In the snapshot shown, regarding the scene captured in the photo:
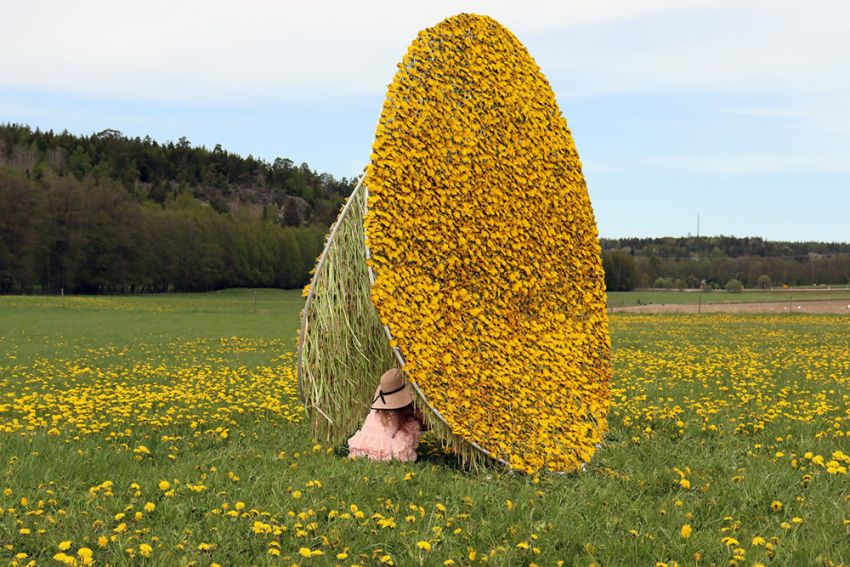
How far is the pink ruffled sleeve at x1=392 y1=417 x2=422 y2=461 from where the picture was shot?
782cm

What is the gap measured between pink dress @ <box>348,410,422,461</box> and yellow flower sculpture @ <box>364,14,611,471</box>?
991mm

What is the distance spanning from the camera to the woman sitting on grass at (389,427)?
7.80 metres

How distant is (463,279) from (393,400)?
1485 millimetres

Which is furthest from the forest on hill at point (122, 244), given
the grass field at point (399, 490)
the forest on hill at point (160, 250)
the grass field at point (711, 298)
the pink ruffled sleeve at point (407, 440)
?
the pink ruffled sleeve at point (407, 440)

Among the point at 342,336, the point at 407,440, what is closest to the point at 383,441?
the point at 407,440

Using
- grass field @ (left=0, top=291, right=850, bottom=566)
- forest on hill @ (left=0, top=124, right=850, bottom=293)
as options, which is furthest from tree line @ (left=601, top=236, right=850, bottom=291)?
grass field @ (left=0, top=291, right=850, bottom=566)

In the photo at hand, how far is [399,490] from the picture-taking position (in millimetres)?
6523

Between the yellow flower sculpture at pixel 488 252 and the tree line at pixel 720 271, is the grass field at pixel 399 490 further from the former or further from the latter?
the tree line at pixel 720 271

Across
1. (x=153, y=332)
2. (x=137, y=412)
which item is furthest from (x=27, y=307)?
(x=137, y=412)

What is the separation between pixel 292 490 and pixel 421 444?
9.37 feet

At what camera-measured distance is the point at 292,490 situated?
6320mm

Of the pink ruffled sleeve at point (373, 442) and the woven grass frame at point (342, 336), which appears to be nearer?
the woven grass frame at point (342, 336)

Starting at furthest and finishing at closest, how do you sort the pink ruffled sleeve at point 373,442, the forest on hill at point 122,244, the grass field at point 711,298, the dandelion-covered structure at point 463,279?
1. the forest on hill at point 122,244
2. the grass field at point 711,298
3. the pink ruffled sleeve at point 373,442
4. the dandelion-covered structure at point 463,279

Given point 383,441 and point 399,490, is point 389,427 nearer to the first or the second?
point 383,441
